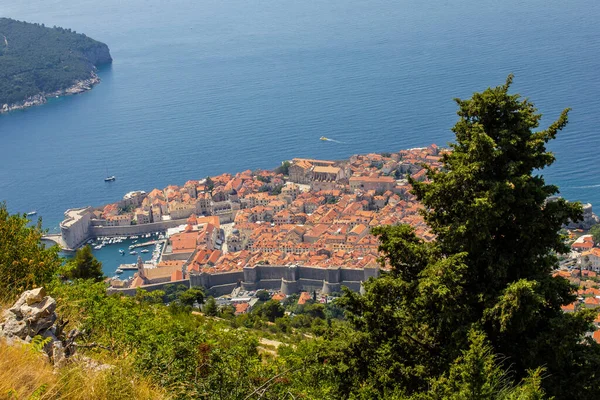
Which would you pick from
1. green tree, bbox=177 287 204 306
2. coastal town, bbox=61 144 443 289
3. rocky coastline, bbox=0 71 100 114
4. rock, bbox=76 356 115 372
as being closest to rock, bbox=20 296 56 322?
rock, bbox=76 356 115 372

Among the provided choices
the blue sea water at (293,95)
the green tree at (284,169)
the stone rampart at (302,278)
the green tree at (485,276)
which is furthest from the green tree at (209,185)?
the green tree at (485,276)

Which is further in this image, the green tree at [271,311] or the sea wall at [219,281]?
the sea wall at [219,281]

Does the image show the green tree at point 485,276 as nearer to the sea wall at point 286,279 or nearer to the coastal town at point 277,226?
the coastal town at point 277,226

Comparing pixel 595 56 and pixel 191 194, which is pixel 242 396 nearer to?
pixel 191 194

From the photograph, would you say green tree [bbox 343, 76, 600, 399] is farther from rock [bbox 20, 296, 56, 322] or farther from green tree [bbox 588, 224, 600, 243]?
green tree [bbox 588, 224, 600, 243]

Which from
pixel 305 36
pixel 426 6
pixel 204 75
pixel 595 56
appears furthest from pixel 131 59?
pixel 595 56

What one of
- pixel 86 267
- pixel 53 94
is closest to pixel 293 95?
pixel 53 94

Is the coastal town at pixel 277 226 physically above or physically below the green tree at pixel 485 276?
below
